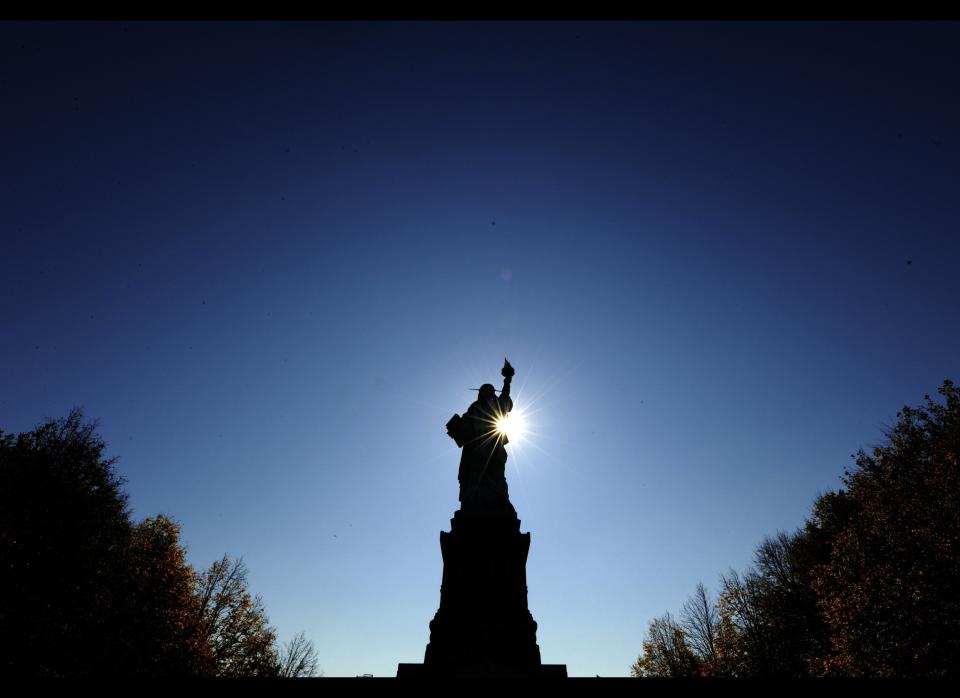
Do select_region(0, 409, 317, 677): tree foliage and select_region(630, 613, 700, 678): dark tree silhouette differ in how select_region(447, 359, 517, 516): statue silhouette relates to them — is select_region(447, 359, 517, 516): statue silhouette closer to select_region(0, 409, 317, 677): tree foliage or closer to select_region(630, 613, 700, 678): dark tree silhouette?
select_region(0, 409, 317, 677): tree foliage

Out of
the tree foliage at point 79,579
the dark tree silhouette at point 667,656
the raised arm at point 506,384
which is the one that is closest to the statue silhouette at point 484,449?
the raised arm at point 506,384

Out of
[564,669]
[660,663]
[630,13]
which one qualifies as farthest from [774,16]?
[660,663]

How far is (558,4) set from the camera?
1138 mm

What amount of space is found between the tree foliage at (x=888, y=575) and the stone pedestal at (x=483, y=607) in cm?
1469

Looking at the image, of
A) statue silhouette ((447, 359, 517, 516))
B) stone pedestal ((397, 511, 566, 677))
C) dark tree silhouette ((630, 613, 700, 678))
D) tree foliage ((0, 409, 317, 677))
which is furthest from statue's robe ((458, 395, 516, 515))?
dark tree silhouette ((630, 613, 700, 678))

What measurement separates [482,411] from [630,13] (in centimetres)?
1295

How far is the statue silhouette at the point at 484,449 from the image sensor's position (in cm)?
1236

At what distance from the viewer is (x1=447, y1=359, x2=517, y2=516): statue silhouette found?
1236 cm

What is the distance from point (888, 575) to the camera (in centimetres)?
1862

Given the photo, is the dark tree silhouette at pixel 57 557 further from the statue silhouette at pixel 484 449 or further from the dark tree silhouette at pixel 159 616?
the statue silhouette at pixel 484 449

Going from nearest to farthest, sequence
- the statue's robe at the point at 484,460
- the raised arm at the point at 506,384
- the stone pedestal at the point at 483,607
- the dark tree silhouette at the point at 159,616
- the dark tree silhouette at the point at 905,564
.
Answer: the stone pedestal at the point at 483,607
the statue's robe at the point at 484,460
the raised arm at the point at 506,384
the dark tree silhouette at the point at 905,564
the dark tree silhouette at the point at 159,616

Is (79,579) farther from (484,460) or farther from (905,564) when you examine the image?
(905,564)

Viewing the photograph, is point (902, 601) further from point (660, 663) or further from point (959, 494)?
point (660, 663)

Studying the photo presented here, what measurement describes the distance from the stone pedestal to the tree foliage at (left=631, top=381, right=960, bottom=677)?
578 inches
